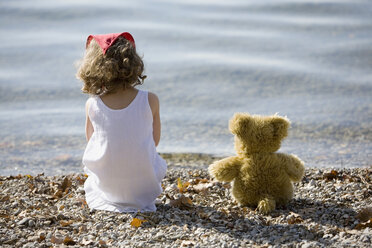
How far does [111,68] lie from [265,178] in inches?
60.3

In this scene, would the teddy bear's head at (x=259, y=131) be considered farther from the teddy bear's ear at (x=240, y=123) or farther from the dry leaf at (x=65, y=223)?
the dry leaf at (x=65, y=223)

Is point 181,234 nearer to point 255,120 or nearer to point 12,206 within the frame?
point 255,120

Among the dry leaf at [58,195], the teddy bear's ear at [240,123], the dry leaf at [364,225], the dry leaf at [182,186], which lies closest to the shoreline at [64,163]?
the dry leaf at [182,186]

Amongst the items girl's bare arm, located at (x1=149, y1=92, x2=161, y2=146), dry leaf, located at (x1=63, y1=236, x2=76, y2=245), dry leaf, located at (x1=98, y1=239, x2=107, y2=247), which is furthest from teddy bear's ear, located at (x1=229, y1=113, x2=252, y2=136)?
dry leaf, located at (x1=63, y1=236, x2=76, y2=245)

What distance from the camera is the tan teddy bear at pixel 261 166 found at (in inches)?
158

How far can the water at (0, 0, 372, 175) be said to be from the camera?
7.08 metres

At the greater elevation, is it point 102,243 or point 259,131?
point 259,131

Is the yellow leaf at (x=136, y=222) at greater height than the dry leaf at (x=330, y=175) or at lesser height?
lesser

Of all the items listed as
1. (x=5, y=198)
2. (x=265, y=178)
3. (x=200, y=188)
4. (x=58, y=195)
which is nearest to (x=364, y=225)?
(x=265, y=178)

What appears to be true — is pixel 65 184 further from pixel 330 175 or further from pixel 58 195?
pixel 330 175

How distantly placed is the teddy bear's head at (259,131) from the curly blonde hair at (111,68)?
89 centimetres

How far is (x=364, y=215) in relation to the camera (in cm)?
366

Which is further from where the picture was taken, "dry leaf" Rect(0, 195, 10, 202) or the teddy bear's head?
"dry leaf" Rect(0, 195, 10, 202)

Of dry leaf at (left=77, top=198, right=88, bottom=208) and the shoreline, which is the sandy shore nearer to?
dry leaf at (left=77, top=198, right=88, bottom=208)
